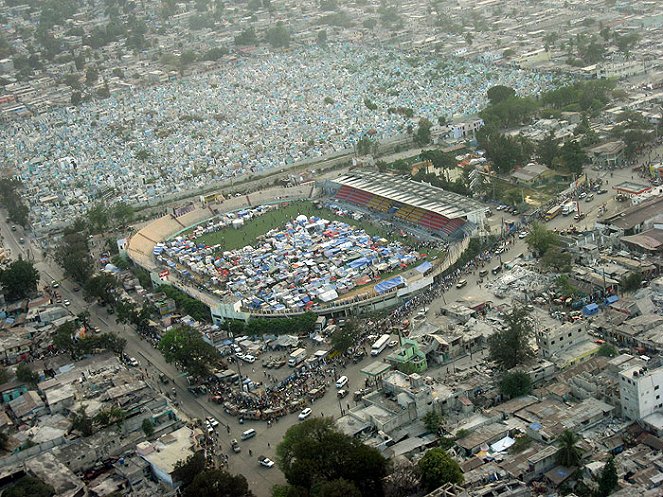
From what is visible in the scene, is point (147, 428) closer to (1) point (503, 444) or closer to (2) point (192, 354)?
(2) point (192, 354)

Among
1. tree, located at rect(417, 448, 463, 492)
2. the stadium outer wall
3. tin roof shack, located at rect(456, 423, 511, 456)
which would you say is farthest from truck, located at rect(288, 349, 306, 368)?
tree, located at rect(417, 448, 463, 492)

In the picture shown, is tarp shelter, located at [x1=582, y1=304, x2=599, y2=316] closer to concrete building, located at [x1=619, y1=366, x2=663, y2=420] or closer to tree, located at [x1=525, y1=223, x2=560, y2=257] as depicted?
tree, located at [x1=525, y1=223, x2=560, y2=257]

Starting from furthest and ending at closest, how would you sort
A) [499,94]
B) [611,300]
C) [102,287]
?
[499,94], [102,287], [611,300]

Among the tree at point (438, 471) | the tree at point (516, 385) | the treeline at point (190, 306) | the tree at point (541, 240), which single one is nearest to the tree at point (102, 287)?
the treeline at point (190, 306)

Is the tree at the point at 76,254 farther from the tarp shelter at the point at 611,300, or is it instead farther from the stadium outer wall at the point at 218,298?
the tarp shelter at the point at 611,300

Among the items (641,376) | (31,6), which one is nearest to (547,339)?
(641,376)

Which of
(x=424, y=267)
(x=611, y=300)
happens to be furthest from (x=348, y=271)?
(x=611, y=300)
